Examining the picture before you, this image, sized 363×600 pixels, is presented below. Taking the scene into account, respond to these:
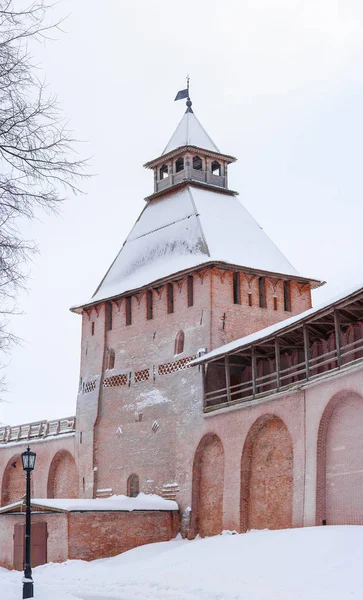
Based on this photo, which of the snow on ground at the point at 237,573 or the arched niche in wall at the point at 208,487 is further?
the arched niche in wall at the point at 208,487

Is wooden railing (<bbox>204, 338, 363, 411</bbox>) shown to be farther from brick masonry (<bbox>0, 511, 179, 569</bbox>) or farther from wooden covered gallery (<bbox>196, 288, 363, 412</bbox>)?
brick masonry (<bbox>0, 511, 179, 569</bbox>)

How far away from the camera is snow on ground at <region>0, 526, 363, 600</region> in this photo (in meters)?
13.5

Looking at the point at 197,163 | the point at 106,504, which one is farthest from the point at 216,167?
the point at 106,504

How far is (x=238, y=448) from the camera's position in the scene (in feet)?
74.0

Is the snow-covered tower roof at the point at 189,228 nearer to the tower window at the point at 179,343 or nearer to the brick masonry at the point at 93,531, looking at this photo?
the tower window at the point at 179,343

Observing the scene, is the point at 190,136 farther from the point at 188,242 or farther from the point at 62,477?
the point at 62,477

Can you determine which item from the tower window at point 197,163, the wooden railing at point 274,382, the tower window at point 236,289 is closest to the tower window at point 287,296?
the tower window at point 236,289

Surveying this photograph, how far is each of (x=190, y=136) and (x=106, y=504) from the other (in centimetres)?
1521

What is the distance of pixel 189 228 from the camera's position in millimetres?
29094

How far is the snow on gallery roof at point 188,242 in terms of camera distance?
2766 cm

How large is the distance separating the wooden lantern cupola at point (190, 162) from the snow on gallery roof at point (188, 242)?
557 mm

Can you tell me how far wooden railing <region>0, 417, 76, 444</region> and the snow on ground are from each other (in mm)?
10990

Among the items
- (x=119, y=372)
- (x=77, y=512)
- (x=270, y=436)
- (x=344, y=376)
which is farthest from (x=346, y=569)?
(x=119, y=372)

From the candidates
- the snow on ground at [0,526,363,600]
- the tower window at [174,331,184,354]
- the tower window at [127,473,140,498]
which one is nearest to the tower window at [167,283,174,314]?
the tower window at [174,331,184,354]
